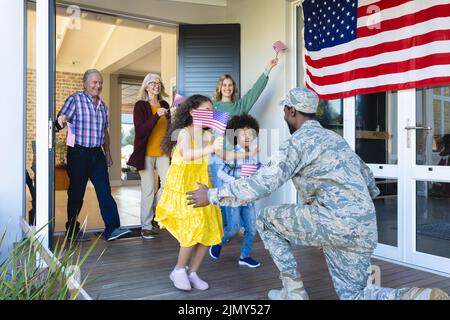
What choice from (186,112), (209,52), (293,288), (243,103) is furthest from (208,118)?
(209,52)

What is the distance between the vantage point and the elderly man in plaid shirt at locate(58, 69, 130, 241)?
355 cm

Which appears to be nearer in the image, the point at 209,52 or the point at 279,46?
the point at 279,46

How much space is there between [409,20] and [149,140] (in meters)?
2.43

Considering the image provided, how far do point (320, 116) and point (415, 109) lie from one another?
96cm

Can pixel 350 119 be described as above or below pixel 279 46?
below

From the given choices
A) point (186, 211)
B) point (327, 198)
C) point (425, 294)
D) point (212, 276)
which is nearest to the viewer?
point (425, 294)

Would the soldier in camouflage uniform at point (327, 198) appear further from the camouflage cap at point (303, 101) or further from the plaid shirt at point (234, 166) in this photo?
the plaid shirt at point (234, 166)

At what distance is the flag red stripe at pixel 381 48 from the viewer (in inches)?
107

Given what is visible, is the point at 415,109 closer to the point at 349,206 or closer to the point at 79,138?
the point at 349,206

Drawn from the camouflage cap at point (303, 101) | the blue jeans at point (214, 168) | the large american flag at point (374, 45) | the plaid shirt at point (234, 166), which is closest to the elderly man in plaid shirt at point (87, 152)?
the blue jeans at point (214, 168)

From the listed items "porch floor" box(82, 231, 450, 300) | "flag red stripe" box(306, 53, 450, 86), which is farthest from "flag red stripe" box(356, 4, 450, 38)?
"porch floor" box(82, 231, 450, 300)

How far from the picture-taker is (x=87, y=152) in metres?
3.59

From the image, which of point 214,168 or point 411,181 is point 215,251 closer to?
point 214,168
